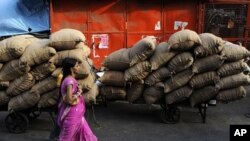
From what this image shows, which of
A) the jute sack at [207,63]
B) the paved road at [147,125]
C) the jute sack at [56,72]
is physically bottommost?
the paved road at [147,125]

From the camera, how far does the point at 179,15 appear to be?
12258 mm

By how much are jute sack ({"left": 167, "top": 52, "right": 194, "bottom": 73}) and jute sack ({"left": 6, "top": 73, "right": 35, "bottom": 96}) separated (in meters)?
2.49

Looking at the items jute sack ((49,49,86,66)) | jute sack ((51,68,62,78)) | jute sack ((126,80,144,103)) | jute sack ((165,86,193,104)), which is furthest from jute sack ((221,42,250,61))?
jute sack ((51,68,62,78))

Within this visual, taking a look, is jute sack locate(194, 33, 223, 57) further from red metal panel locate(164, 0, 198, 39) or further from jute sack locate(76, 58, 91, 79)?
red metal panel locate(164, 0, 198, 39)

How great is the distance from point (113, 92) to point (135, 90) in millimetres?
435

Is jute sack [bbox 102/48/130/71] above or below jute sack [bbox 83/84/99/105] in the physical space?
above

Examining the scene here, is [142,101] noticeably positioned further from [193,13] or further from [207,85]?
[193,13]

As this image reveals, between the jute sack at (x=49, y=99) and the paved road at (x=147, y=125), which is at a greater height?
the jute sack at (x=49, y=99)

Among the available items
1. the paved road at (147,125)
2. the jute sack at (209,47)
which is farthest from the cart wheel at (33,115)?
the jute sack at (209,47)

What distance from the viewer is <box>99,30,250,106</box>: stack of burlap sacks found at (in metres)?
7.80

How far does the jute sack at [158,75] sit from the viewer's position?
7.94 meters

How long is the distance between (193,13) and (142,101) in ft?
15.8

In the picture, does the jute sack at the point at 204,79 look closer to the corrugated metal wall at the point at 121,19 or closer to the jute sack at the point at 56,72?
the jute sack at the point at 56,72

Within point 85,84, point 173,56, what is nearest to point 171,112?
point 173,56
